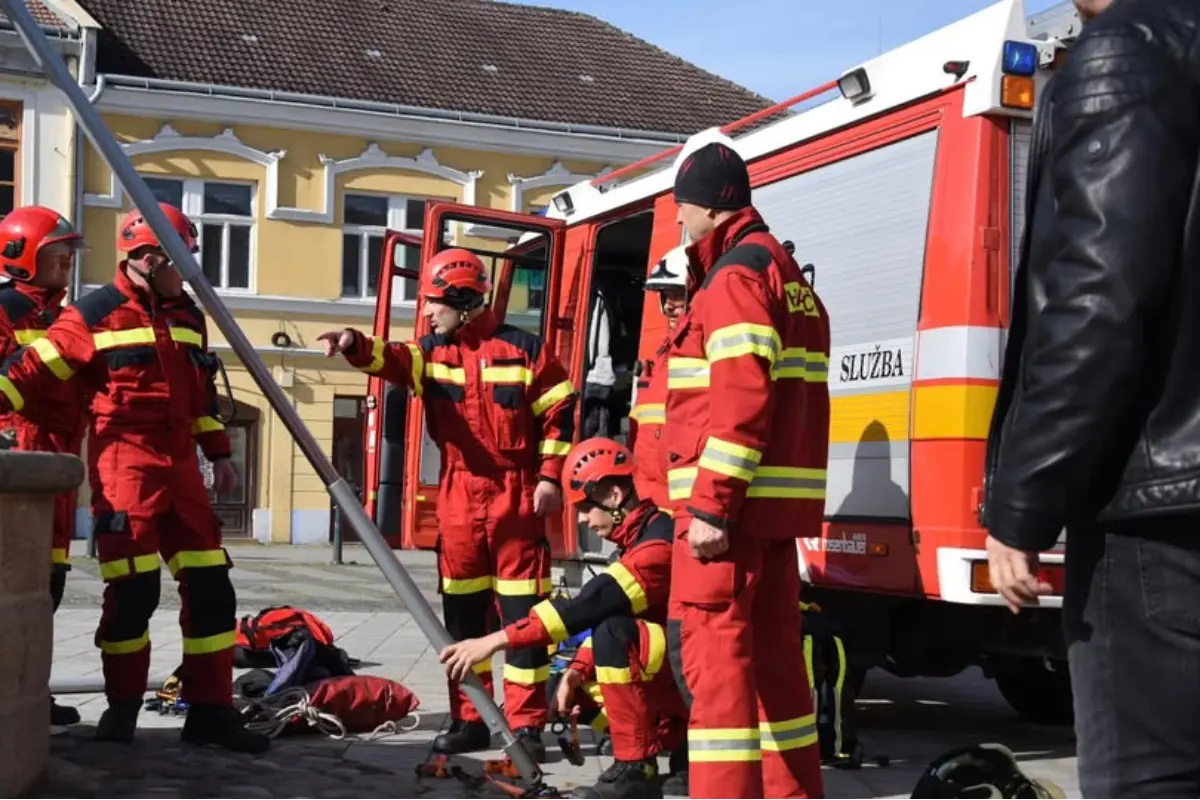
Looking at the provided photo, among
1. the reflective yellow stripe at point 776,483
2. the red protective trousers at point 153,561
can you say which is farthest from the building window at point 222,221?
the reflective yellow stripe at point 776,483

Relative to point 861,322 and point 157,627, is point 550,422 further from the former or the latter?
point 157,627

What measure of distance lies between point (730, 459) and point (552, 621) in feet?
3.13

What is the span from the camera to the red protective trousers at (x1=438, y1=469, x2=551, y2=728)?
6715mm

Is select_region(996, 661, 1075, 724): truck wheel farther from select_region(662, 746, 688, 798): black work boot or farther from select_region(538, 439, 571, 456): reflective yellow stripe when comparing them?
select_region(538, 439, 571, 456): reflective yellow stripe

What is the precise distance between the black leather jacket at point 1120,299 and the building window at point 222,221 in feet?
77.7

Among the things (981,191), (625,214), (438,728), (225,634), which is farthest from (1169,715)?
(625,214)

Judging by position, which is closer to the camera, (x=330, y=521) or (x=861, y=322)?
(x=861, y=322)

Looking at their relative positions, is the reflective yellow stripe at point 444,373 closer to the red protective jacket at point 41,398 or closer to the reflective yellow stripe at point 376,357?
the reflective yellow stripe at point 376,357

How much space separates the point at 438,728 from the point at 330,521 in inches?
729

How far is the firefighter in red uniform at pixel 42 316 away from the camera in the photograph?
6719 mm

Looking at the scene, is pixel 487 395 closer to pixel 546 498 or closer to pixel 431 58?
pixel 546 498

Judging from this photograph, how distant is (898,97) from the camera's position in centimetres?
657

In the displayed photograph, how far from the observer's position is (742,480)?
14.9 feet

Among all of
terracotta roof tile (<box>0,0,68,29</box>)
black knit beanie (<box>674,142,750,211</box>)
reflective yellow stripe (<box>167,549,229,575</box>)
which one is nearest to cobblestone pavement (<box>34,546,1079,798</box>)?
reflective yellow stripe (<box>167,549,229,575</box>)
